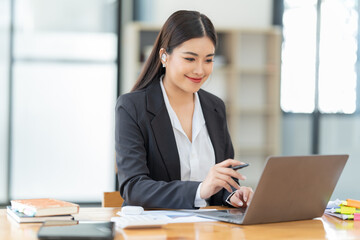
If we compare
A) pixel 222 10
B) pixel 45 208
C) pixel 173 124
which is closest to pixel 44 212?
pixel 45 208

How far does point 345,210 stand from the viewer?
1.96m

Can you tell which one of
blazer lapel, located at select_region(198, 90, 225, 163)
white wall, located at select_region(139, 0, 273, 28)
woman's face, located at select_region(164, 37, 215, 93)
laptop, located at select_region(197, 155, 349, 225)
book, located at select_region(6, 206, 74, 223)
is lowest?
book, located at select_region(6, 206, 74, 223)

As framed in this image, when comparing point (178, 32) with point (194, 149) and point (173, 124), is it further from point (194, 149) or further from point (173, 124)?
point (194, 149)

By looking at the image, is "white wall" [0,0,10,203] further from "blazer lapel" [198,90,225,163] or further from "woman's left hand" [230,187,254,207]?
"woman's left hand" [230,187,254,207]

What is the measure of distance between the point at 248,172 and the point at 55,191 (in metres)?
2.09

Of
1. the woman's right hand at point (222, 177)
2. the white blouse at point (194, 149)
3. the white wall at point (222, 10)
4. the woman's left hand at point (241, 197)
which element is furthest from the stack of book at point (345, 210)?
the white wall at point (222, 10)

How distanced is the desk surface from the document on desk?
6 cm

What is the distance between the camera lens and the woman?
→ 214 cm

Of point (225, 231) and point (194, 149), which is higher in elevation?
point (194, 149)

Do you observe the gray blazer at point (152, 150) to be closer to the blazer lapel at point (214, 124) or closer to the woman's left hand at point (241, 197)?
the blazer lapel at point (214, 124)

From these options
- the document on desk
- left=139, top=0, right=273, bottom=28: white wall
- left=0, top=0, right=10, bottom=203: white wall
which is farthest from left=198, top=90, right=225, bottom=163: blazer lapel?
left=0, top=0, right=10, bottom=203: white wall

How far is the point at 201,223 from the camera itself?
1.70 m

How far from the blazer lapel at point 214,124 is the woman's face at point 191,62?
0.19 m

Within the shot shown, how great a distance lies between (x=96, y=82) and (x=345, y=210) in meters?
4.32
